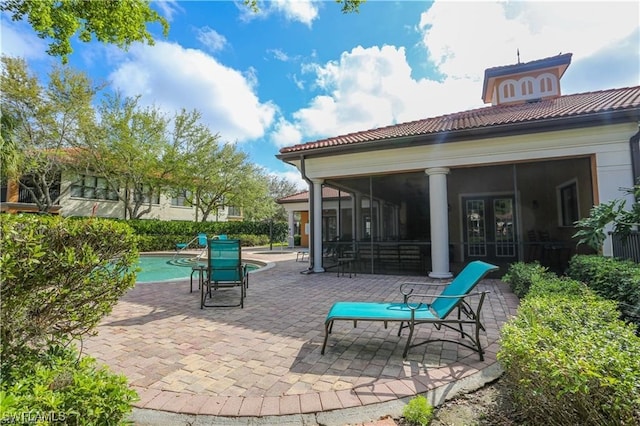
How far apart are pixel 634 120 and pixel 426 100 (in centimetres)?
677

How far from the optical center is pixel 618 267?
404cm

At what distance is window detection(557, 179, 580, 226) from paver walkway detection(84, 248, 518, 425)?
636cm

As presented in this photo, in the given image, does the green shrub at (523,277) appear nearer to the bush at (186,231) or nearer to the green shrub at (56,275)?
the green shrub at (56,275)

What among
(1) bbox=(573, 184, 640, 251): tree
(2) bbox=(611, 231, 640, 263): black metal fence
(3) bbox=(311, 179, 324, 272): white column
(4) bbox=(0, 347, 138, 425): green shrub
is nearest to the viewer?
(4) bbox=(0, 347, 138, 425): green shrub

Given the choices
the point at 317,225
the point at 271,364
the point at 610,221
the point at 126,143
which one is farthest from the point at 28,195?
the point at 610,221

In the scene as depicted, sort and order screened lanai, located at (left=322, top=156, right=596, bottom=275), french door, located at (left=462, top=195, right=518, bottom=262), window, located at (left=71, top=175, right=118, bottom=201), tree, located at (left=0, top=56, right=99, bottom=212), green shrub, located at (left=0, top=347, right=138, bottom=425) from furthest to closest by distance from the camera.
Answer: window, located at (left=71, top=175, right=118, bottom=201) → tree, located at (left=0, top=56, right=99, bottom=212) → french door, located at (left=462, top=195, right=518, bottom=262) → screened lanai, located at (left=322, top=156, right=596, bottom=275) → green shrub, located at (left=0, top=347, right=138, bottom=425)

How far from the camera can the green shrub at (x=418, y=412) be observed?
6.74ft

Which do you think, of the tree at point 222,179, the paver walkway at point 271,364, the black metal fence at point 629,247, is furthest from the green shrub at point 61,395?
the tree at point 222,179

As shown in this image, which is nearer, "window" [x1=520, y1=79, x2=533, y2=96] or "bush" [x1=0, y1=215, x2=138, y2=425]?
"bush" [x1=0, y1=215, x2=138, y2=425]

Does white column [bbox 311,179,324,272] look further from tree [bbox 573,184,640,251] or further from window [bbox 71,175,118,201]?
window [bbox 71,175,118,201]

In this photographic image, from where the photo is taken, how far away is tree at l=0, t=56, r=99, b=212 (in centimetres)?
1662

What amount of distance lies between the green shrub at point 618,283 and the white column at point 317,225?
6.50m

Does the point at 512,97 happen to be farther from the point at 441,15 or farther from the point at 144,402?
the point at 144,402

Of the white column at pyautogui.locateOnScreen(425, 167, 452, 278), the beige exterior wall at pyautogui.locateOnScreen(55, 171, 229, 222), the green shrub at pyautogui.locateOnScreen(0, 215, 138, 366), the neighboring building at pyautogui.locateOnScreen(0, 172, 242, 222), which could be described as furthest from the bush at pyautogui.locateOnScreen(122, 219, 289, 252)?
the green shrub at pyautogui.locateOnScreen(0, 215, 138, 366)
